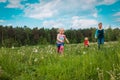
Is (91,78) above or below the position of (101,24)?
below

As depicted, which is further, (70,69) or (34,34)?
(34,34)

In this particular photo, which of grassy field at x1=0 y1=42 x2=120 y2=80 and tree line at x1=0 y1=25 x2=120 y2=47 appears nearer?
grassy field at x1=0 y1=42 x2=120 y2=80

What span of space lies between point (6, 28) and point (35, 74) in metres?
104

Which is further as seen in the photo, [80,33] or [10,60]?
[80,33]

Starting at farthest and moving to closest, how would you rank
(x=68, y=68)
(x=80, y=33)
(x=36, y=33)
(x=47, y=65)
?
1. (x=80, y=33)
2. (x=36, y=33)
3. (x=47, y=65)
4. (x=68, y=68)

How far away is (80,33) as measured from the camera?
465 feet

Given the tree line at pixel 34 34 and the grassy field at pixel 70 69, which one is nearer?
the grassy field at pixel 70 69

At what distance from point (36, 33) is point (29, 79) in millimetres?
113221

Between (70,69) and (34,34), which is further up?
(34,34)

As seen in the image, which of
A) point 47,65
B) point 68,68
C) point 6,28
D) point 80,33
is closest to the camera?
point 68,68

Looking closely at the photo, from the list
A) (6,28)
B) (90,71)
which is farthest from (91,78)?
(6,28)

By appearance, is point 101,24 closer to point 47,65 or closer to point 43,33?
point 47,65

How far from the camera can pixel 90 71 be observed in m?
7.79

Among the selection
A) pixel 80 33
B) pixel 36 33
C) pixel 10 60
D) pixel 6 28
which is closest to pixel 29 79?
pixel 10 60
